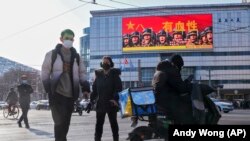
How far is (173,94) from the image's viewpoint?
6.62 metres

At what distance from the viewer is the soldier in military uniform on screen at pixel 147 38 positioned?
101 meters

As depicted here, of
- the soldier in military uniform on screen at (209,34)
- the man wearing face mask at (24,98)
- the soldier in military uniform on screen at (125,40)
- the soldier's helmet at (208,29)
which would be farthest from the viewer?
the soldier in military uniform on screen at (125,40)

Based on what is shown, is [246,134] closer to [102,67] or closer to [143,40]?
[102,67]

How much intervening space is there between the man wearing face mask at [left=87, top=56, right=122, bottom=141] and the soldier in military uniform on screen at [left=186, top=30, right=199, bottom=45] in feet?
303

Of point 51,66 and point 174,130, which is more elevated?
point 51,66

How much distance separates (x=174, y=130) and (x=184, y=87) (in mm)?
1592

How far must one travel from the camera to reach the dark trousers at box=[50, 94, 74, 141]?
6.21 metres

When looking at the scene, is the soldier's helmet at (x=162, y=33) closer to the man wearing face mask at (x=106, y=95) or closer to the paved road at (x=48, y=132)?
the paved road at (x=48, y=132)

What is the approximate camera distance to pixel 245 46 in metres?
110

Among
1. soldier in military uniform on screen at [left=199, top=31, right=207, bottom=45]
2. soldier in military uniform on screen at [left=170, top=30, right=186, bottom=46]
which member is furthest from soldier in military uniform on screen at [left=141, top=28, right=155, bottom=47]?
soldier in military uniform on screen at [left=199, top=31, right=207, bottom=45]

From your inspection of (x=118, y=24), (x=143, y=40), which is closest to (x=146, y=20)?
(x=143, y=40)

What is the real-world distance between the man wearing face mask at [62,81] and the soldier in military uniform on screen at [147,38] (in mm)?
94907

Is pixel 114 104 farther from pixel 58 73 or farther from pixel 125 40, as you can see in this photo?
pixel 125 40

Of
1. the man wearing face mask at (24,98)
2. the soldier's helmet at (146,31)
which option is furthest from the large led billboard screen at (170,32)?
the man wearing face mask at (24,98)
